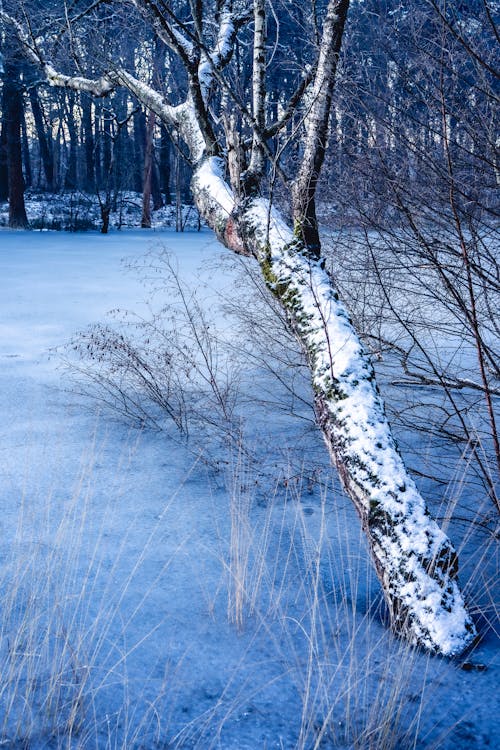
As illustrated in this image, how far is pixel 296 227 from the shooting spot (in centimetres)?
354

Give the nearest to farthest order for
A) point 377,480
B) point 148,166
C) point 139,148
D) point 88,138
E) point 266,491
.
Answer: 1. point 377,480
2. point 266,491
3. point 148,166
4. point 88,138
5. point 139,148

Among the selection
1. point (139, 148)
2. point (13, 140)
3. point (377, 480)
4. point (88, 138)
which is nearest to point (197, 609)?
point (377, 480)

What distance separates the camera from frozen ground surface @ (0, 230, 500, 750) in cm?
228

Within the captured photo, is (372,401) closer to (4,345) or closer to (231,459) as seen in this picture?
(231,459)

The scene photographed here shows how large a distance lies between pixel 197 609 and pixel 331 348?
1.32 metres

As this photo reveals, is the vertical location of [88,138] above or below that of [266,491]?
above

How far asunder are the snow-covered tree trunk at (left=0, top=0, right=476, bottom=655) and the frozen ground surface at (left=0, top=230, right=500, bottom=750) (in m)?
0.17

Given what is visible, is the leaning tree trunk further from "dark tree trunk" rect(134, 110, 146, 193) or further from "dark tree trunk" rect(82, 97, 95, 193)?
"dark tree trunk" rect(134, 110, 146, 193)

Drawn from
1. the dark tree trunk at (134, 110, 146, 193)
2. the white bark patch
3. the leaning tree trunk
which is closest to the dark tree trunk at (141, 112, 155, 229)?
the dark tree trunk at (134, 110, 146, 193)

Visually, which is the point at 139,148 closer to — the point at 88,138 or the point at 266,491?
→ the point at 88,138

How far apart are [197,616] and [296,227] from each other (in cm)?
198

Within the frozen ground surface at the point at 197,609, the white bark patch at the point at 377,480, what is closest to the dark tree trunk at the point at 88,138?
the frozen ground surface at the point at 197,609

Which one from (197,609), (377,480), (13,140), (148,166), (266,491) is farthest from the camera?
(148,166)

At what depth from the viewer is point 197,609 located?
9.81 feet
